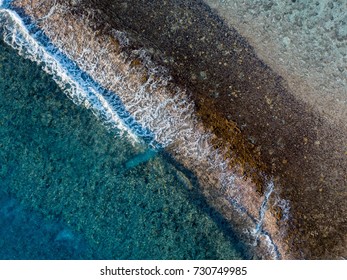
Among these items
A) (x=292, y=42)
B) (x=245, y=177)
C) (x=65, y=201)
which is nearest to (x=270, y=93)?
(x=292, y=42)

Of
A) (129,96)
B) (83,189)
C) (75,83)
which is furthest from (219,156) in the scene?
(75,83)

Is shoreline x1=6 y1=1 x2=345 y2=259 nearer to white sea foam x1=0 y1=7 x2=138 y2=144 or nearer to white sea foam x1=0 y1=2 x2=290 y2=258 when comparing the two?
white sea foam x1=0 y1=2 x2=290 y2=258

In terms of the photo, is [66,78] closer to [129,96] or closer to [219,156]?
[129,96]

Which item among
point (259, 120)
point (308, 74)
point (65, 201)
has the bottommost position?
point (65, 201)

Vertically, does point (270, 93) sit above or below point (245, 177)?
above

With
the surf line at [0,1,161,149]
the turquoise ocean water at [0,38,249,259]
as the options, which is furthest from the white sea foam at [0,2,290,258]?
the turquoise ocean water at [0,38,249,259]

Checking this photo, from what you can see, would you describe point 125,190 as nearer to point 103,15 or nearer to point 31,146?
point 31,146
